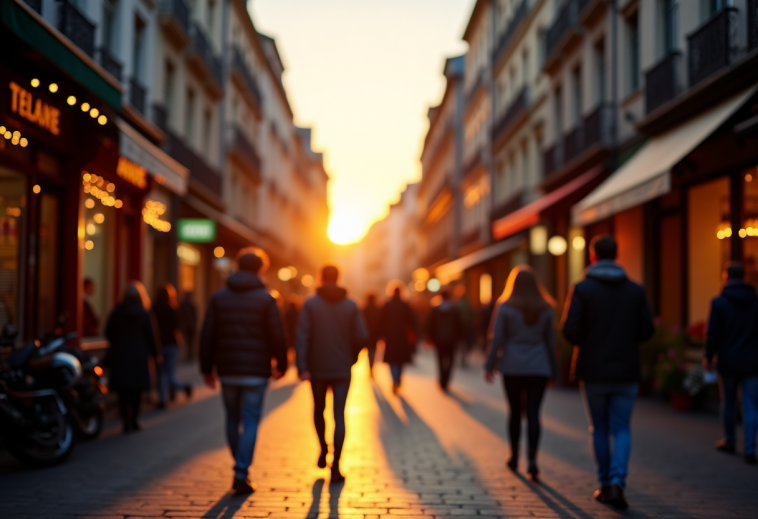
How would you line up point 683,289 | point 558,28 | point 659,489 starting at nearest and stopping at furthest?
1. point 659,489
2. point 683,289
3. point 558,28

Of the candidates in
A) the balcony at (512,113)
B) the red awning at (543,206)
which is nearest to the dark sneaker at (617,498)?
the red awning at (543,206)

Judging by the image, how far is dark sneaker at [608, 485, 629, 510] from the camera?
629 centimetres

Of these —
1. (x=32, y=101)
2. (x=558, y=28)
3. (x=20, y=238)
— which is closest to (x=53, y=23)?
(x=32, y=101)

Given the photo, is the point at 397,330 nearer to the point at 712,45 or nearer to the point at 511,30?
the point at 712,45

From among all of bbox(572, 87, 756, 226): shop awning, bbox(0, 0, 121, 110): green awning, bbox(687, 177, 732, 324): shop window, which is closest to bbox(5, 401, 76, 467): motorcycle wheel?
bbox(0, 0, 121, 110): green awning

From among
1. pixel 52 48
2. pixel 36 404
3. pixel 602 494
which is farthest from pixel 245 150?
pixel 602 494

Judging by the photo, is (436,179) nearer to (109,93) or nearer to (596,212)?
(596,212)

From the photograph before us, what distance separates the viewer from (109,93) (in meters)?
10.7

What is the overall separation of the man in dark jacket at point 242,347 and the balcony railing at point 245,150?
24.5 meters

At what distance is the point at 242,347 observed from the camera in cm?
705

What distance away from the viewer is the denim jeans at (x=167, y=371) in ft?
43.7

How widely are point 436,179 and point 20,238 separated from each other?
176 ft

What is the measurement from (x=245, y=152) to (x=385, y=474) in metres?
27.1

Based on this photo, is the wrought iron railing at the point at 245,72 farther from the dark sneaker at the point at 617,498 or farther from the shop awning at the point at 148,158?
the dark sneaker at the point at 617,498
